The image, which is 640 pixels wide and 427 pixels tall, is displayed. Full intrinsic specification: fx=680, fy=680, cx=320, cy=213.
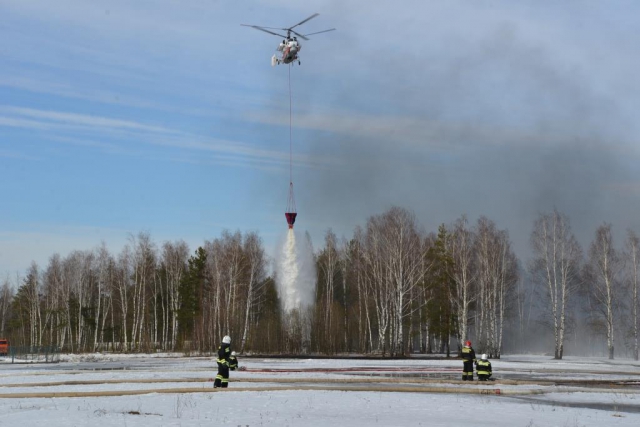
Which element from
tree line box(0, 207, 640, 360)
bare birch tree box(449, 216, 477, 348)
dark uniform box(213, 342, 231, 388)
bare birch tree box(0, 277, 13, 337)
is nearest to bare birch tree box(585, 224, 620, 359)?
tree line box(0, 207, 640, 360)

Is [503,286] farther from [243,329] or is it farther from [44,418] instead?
[44,418]

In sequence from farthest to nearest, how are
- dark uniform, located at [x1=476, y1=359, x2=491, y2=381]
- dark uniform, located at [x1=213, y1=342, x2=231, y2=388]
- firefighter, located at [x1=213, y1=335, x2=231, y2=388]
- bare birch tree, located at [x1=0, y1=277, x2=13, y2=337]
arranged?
bare birch tree, located at [x1=0, y1=277, x2=13, y2=337]
dark uniform, located at [x1=476, y1=359, x2=491, y2=381]
dark uniform, located at [x1=213, y1=342, x2=231, y2=388]
firefighter, located at [x1=213, y1=335, x2=231, y2=388]

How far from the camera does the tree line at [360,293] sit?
58.9 m

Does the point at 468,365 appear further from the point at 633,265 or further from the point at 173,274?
the point at 173,274

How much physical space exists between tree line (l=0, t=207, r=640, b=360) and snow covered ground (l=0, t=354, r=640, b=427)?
91.0 feet

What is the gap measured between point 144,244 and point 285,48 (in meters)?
40.9

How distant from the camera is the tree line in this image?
58906 millimetres

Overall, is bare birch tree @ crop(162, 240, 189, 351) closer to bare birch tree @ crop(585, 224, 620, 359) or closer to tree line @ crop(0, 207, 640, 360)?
tree line @ crop(0, 207, 640, 360)

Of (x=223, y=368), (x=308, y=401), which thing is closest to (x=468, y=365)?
(x=308, y=401)

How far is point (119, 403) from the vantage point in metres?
19.4

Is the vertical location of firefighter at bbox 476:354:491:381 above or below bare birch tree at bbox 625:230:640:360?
below

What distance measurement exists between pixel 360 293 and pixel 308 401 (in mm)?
50307

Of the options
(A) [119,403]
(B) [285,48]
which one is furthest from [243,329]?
(A) [119,403]

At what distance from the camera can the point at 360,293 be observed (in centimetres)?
7012
